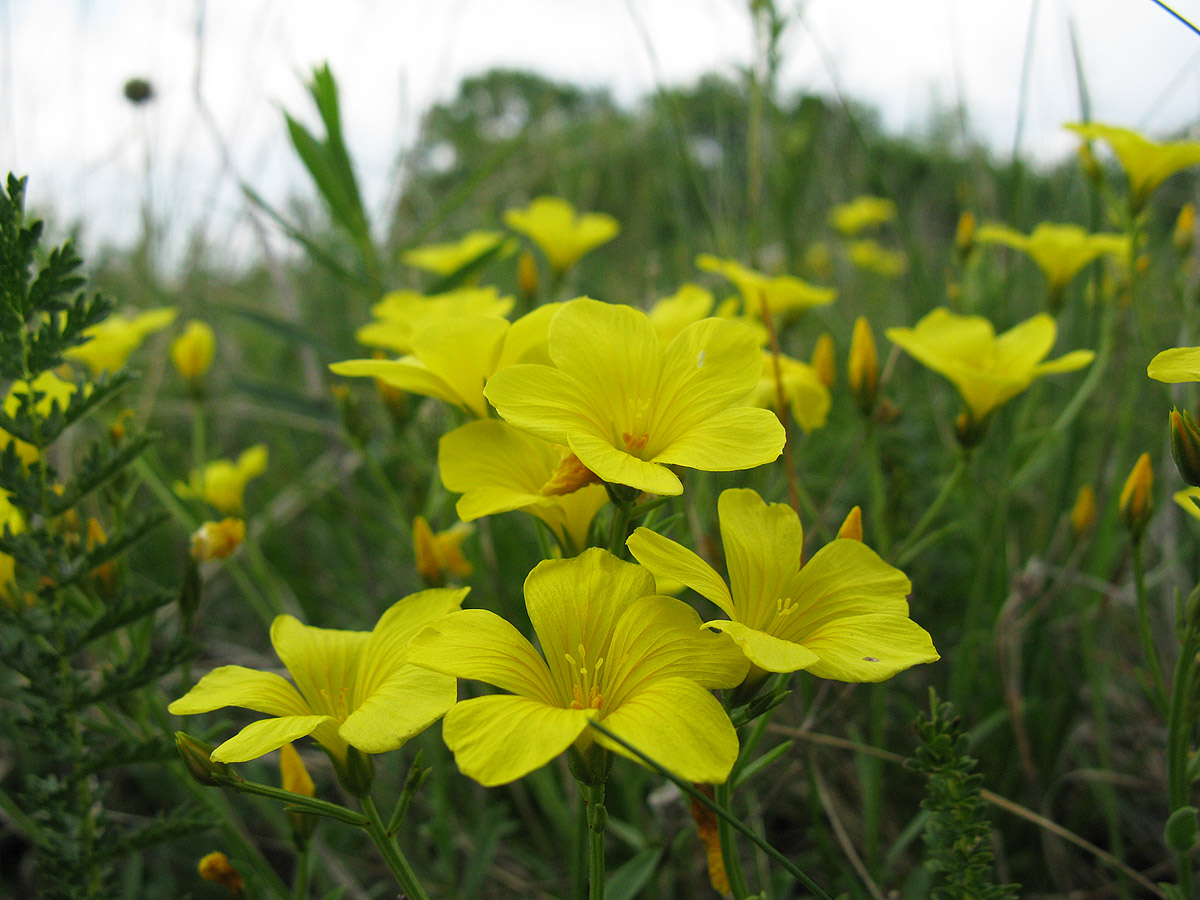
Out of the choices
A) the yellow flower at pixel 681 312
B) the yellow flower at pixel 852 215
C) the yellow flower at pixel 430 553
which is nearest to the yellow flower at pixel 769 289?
the yellow flower at pixel 681 312

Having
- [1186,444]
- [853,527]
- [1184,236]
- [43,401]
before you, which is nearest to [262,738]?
[853,527]

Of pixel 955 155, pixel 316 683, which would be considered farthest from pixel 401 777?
pixel 955 155

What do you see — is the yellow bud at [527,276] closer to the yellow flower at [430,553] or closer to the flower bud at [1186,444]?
the yellow flower at [430,553]

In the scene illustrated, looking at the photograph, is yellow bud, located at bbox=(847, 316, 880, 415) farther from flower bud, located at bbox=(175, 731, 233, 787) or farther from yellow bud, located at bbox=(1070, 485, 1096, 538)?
flower bud, located at bbox=(175, 731, 233, 787)

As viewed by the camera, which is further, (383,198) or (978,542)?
(383,198)

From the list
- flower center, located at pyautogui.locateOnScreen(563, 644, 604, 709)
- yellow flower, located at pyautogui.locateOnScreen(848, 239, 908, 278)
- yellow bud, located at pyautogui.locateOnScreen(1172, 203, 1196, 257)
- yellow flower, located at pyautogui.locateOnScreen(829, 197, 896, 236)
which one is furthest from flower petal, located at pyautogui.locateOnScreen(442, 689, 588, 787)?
yellow flower, located at pyautogui.locateOnScreen(848, 239, 908, 278)

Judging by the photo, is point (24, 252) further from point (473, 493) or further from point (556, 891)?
point (556, 891)
